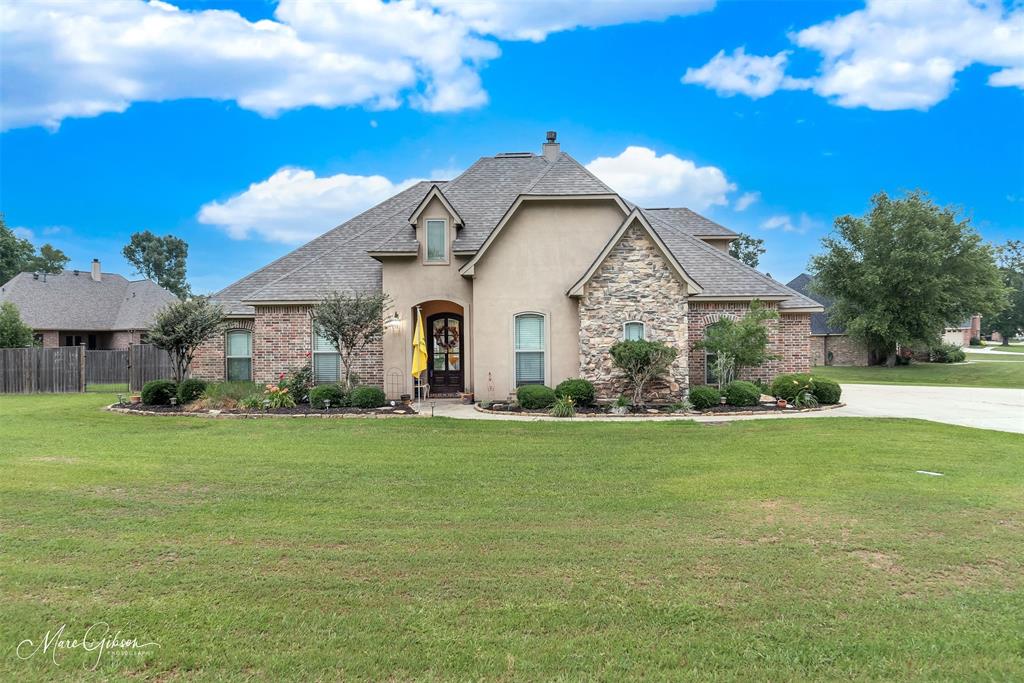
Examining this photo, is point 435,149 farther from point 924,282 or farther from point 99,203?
point 924,282

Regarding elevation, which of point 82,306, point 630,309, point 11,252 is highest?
point 11,252

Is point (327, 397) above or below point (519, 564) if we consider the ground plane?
above

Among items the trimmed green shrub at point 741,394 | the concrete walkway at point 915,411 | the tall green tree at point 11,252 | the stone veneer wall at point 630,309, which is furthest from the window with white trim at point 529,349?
the tall green tree at point 11,252

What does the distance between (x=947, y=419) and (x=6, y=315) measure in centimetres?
3511

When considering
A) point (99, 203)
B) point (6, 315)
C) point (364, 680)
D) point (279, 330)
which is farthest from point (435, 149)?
point (364, 680)

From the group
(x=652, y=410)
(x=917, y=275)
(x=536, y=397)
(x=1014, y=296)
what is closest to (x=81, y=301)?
Result: (x=536, y=397)

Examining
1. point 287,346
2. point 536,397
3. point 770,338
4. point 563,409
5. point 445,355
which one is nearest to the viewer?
point 563,409

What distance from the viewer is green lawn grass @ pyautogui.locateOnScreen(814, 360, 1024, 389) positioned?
95.4 ft

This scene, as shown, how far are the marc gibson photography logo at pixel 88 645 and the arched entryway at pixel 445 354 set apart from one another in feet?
49.9

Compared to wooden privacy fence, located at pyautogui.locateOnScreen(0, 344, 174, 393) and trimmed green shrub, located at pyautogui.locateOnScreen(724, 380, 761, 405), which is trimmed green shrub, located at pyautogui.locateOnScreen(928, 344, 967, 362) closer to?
trimmed green shrub, located at pyautogui.locateOnScreen(724, 380, 761, 405)

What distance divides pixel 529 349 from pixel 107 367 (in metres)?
19.8

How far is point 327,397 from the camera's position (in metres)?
15.1

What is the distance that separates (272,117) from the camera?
71.1ft

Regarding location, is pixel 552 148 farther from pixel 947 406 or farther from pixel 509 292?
pixel 947 406
